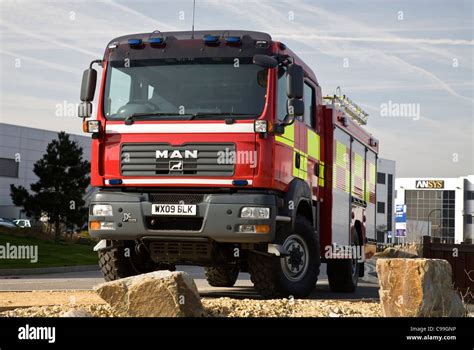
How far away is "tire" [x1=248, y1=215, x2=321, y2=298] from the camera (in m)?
11.2

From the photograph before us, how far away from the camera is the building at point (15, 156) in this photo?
7394 cm

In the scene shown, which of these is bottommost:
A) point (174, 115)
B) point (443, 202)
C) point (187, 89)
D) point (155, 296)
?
point (155, 296)

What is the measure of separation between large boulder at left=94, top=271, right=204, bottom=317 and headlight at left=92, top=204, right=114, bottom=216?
7.70ft

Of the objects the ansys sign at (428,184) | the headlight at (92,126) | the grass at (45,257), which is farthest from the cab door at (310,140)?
the ansys sign at (428,184)

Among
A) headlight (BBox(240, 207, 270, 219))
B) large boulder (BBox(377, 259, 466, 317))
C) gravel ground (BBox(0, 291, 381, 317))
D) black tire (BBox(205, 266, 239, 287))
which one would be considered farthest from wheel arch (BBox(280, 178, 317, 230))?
black tire (BBox(205, 266, 239, 287))

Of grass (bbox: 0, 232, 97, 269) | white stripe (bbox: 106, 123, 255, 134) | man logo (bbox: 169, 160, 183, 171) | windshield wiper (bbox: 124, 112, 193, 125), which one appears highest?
windshield wiper (bbox: 124, 112, 193, 125)

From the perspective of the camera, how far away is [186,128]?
418 inches

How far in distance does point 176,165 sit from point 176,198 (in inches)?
17.3

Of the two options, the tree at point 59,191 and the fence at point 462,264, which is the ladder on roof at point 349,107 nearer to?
the fence at point 462,264

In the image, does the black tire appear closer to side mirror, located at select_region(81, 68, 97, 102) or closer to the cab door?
the cab door

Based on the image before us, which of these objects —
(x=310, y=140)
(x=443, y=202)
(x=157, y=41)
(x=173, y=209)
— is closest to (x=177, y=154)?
(x=173, y=209)

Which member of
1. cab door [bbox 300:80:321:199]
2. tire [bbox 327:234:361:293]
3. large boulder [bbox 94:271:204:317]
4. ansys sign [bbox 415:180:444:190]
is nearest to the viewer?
large boulder [bbox 94:271:204:317]

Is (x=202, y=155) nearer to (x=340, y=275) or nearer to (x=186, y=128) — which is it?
(x=186, y=128)
